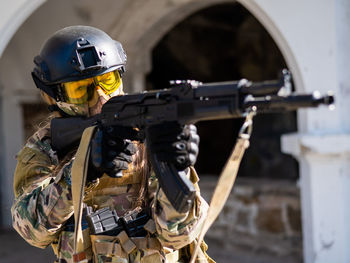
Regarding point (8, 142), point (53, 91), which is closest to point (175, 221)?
point (53, 91)

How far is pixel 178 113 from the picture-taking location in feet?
4.99

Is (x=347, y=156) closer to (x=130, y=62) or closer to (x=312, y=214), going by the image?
(x=312, y=214)

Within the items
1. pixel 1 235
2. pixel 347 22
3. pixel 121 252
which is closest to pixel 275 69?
pixel 347 22

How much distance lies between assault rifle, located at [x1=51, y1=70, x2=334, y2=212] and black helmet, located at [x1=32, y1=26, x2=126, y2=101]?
167 mm

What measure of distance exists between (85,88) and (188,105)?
49 cm

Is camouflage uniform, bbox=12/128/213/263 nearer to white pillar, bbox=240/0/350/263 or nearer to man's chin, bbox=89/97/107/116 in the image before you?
man's chin, bbox=89/97/107/116

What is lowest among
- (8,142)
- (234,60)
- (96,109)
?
(8,142)

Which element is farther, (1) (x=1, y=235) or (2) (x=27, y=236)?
(1) (x=1, y=235)

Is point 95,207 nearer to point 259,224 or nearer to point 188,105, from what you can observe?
point 188,105

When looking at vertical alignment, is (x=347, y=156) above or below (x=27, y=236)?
below

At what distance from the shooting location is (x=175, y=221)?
1.58 metres

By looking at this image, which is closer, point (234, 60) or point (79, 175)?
point (79, 175)

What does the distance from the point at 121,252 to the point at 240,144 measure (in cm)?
57

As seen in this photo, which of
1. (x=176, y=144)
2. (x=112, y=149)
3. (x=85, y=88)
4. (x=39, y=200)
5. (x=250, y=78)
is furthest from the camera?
(x=250, y=78)
